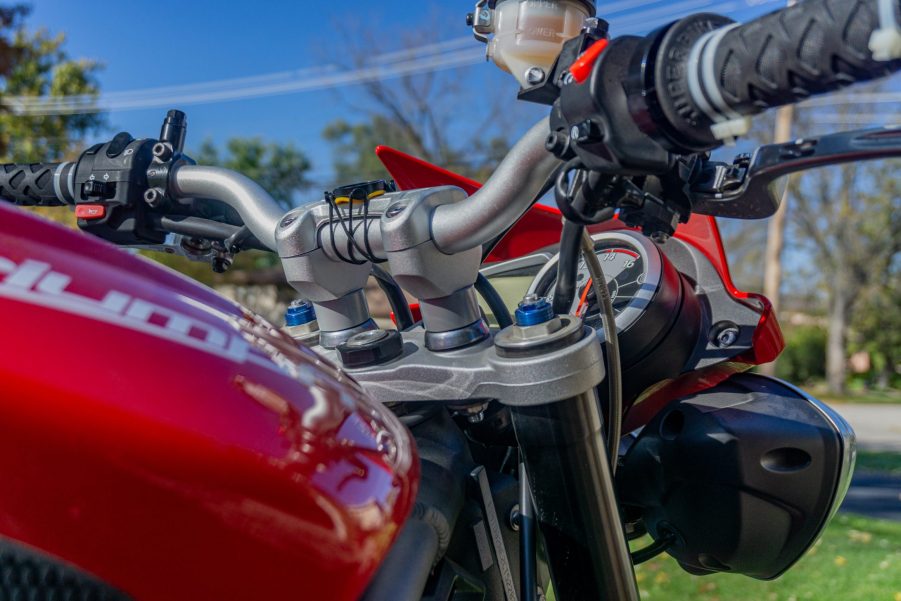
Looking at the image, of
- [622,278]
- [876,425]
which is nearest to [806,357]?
[876,425]

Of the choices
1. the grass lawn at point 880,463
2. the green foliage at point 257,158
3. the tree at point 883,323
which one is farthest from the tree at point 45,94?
the tree at point 883,323

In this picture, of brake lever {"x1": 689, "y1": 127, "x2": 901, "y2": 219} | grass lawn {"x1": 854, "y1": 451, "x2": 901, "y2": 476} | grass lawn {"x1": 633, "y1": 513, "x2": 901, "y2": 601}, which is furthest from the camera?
grass lawn {"x1": 854, "y1": 451, "x2": 901, "y2": 476}

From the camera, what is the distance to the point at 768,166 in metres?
0.82

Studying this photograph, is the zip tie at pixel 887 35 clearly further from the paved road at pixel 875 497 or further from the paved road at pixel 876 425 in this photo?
the paved road at pixel 876 425

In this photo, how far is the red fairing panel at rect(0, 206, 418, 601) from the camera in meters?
0.58

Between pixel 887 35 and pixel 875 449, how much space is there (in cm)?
1370

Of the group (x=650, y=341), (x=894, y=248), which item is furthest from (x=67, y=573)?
(x=894, y=248)

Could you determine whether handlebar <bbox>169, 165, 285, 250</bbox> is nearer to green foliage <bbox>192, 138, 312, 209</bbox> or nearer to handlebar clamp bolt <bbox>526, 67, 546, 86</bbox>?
handlebar clamp bolt <bbox>526, 67, 546, 86</bbox>

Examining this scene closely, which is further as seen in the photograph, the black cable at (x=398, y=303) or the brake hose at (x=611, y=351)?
the black cable at (x=398, y=303)

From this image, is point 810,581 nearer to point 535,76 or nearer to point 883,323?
point 535,76

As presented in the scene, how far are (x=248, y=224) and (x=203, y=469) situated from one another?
0.63 meters

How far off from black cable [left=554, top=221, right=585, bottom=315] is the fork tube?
0.16 metres

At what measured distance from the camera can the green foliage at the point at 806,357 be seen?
2973 cm

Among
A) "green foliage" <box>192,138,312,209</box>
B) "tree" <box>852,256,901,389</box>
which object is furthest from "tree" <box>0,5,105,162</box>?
"tree" <box>852,256,901,389</box>
